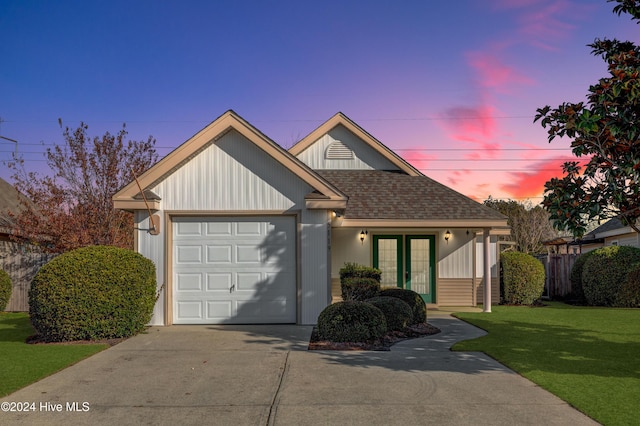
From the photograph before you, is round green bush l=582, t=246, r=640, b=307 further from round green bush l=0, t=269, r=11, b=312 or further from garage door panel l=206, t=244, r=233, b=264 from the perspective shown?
round green bush l=0, t=269, r=11, b=312

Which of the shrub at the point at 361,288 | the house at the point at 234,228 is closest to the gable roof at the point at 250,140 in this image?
the house at the point at 234,228

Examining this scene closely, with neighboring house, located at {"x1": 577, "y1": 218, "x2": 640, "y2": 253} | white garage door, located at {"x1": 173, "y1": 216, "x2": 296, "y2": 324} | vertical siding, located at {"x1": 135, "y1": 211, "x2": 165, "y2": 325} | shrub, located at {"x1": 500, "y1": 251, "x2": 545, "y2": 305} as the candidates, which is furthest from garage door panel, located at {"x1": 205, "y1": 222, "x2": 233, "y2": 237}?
neighboring house, located at {"x1": 577, "y1": 218, "x2": 640, "y2": 253}

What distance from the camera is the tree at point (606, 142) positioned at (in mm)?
6961

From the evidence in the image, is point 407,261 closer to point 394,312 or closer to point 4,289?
point 394,312

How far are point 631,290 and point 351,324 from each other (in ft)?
43.8

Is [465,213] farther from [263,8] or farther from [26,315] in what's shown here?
[26,315]

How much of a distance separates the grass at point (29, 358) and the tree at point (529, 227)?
140ft

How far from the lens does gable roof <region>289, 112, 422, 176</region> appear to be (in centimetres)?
2012

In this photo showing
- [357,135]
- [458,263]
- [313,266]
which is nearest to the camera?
[313,266]

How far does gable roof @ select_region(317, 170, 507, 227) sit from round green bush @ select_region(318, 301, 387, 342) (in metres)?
6.20

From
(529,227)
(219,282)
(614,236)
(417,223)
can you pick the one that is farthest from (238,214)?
(529,227)

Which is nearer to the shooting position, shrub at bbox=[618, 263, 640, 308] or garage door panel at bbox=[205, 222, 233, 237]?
garage door panel at bbox=[205, 222, 233, 237]

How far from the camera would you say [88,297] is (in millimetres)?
10586

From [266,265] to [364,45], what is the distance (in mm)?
8906
